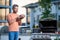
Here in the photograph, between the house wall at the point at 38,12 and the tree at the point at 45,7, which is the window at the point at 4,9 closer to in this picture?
the tree at the point at 45,7

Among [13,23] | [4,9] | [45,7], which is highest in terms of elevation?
[45,7]

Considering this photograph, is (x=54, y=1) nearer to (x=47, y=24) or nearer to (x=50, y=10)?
(x=50, y=10)

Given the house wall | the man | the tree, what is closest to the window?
the man

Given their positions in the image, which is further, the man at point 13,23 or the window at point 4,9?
the window at point 4,9

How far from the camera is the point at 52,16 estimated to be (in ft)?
54.5

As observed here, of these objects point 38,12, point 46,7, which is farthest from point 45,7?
point 38,12

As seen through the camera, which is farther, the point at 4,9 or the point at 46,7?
the point at 46,7

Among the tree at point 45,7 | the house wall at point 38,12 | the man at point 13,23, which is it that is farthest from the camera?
the house wall at point 38,12

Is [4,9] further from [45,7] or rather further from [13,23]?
[45,7]

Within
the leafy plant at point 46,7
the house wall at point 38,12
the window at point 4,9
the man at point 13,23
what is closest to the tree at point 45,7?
the leafy plant at point 46,7

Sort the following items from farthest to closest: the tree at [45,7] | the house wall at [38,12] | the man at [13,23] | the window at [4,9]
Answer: the house wall at [38,12], the tree at [45,7], the window at [4,9], the man at [13,23]

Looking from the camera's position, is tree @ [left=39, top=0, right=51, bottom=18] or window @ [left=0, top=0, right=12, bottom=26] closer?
window @ [left=0, top=0, right=12, bottom=26]

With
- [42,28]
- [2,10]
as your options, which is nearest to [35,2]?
[42,28]

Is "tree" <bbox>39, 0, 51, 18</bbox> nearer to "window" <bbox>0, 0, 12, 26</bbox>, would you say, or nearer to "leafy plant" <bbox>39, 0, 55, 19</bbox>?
"leafy plant" <bbox>39, 0, 55, 19</bbox>
